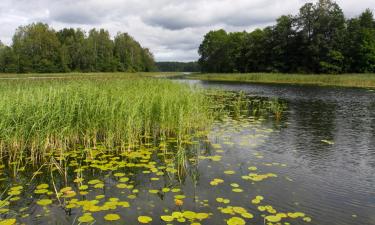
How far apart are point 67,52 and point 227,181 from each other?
91153mm

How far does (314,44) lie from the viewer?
219ft

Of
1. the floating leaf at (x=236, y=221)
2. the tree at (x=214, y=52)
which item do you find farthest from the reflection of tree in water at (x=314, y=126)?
the tree at (x=214, y=52)

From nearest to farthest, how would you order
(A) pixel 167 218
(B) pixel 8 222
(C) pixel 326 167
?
(B) pixel 8 222
(A) pixel 167 218
(C) pixel 326 167

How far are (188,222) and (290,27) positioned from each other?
7507 centimetres

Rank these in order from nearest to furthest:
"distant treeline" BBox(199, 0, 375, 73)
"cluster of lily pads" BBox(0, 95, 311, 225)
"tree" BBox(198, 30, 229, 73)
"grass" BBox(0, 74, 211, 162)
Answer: "cluster of lily pads" BBox(0, 95, 311, 225) → "grass" BBox(0, 74, 211, 162) → "distant treeline" BBox(199, 0, 375, 73) → "tree" BBox(198, 30, 229, 73)

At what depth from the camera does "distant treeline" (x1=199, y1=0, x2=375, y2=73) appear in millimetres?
62781

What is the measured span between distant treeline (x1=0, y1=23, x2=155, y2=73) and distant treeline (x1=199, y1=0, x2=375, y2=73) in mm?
41992

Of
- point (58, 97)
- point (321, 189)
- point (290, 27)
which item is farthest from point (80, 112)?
point (290, 27)

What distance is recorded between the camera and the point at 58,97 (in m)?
9.95

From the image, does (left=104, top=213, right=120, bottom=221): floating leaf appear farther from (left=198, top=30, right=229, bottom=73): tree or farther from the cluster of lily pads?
(left=198, top=30, right=229, bottom=73): tree

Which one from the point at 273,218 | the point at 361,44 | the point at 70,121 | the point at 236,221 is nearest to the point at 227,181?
the point at 273,218

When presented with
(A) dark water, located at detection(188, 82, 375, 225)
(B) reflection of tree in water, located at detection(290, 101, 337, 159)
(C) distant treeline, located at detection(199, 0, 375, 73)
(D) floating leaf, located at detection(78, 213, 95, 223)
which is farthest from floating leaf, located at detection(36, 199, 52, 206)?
(C) distant treeline, located at detection(199, 0, 375, 73)

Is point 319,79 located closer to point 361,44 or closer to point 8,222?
point 361,44

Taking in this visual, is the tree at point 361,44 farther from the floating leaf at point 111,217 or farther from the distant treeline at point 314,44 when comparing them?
the floating leaf at point 111,217
